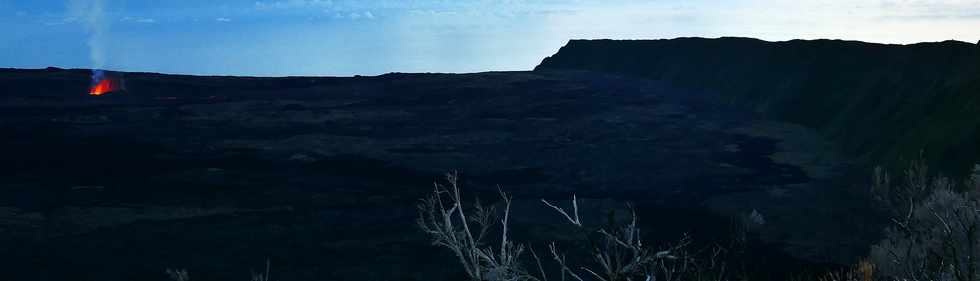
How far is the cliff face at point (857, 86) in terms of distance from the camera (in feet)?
106

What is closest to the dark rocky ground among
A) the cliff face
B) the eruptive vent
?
the cliff face

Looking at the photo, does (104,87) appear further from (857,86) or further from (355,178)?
(857,86)

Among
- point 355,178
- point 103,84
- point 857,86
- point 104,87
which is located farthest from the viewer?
point 103,84

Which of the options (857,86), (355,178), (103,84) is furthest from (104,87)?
(857,86)

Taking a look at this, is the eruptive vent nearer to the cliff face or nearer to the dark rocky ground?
the dark rocky ground

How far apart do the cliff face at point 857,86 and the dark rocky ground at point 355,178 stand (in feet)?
6.61

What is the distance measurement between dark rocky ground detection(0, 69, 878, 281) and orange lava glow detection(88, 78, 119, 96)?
15.5 ft

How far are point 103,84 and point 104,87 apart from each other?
134 centimetres

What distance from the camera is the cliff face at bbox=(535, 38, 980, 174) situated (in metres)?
32.3

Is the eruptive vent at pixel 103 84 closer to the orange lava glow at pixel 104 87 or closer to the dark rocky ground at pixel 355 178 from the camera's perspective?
the orange lava glow at pixel 104 87

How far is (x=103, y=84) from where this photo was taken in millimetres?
→ 69688

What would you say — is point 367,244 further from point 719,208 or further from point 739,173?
point 739,173

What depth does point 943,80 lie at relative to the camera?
39.8 meters

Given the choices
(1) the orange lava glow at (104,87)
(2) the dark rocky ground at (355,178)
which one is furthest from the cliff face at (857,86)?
(1) the orange lava glow at (104,87)
